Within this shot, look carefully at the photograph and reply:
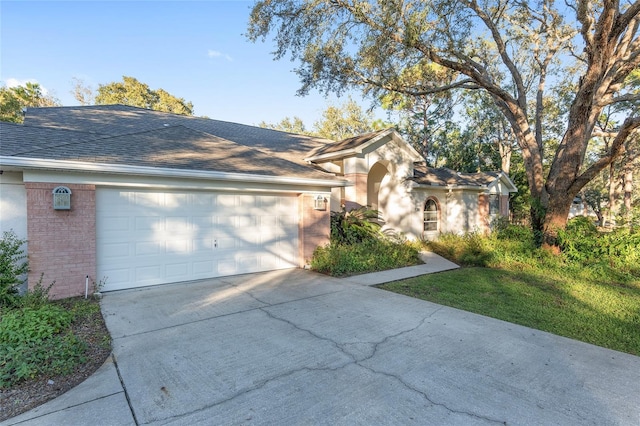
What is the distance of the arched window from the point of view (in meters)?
15.3

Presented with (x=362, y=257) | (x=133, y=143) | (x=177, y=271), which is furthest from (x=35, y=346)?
(x=362, y=257)

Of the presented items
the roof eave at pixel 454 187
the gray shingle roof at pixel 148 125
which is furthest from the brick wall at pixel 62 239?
the roof eave at pixel 454 187

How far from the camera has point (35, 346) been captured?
12.3 feet

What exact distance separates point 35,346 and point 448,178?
1633 cm

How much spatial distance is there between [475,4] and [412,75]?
134 inches

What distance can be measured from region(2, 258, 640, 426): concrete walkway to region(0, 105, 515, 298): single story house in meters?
1.46

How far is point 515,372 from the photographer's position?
11.9ft

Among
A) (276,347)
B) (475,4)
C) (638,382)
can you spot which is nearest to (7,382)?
(276,347)

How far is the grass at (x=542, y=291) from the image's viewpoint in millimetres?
5156

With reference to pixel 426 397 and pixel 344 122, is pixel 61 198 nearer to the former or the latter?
pixel 426 397

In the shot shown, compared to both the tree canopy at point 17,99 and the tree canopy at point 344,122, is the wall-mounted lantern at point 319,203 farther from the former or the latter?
the tree canopy at point 344,122

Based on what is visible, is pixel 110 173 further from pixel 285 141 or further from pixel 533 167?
pixel 533 167

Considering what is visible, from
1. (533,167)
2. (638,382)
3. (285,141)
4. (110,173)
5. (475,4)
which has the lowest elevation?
(638,382)

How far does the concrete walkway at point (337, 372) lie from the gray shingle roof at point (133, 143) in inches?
122
